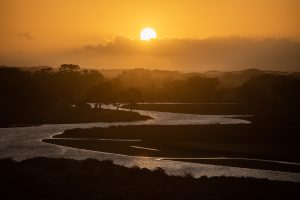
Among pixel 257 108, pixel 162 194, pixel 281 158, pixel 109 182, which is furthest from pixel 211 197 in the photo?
pixel 257 108

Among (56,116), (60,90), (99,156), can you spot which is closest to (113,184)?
(99,156)

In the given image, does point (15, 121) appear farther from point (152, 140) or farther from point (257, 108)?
point (257, 108)

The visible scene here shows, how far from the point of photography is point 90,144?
70688 millimetres

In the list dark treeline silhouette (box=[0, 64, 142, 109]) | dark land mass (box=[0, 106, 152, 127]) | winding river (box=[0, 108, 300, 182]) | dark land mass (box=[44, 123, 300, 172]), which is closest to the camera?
winding river (box=[0, 108, 300, 182])

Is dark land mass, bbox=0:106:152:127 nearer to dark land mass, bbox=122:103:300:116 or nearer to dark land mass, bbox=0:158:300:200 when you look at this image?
dark land mass, bbox=122:103:300:116

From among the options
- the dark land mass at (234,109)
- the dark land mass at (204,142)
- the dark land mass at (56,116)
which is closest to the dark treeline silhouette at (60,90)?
the dark land mass at (56,116)

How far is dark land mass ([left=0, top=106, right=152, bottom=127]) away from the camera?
105 m

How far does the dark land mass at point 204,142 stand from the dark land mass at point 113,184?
12.1 metres

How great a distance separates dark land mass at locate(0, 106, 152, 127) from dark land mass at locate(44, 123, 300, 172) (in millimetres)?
21472

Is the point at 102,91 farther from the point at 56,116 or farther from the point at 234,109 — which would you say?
the point at 234,109

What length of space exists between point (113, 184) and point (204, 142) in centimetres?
3304

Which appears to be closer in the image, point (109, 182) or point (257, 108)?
point (109, 182)

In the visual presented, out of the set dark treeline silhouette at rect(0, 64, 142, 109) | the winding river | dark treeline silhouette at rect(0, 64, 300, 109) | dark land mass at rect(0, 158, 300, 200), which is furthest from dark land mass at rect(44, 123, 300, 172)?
dark treeline silhouette at rect(0, 64, 300, 109)

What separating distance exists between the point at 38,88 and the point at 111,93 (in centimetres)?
2702
